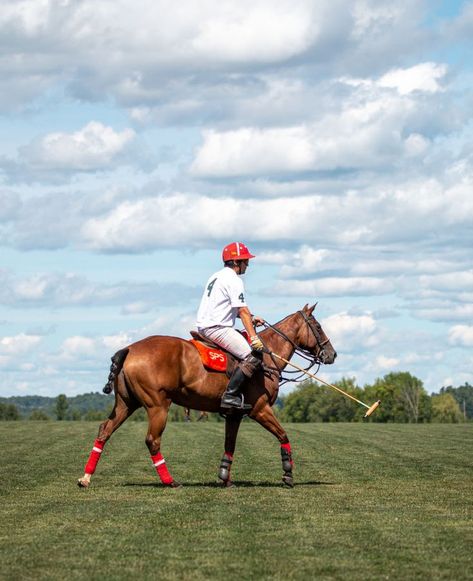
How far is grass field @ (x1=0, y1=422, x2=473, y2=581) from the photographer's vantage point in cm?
1019

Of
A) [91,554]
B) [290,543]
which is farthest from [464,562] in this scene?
[91,554]

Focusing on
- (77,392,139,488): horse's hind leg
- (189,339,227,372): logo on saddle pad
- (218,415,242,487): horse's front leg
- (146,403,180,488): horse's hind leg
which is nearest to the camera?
(146,403,180,488): horse's hind leg

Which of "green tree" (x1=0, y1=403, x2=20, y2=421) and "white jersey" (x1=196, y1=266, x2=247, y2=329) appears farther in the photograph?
"green tree" (x1=0, y1=403, x2=20, y2=421)

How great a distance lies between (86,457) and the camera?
85.4 feet

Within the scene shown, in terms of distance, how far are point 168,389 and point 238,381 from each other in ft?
3.54

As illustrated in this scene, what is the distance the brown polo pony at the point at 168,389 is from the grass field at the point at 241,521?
596 millimetres

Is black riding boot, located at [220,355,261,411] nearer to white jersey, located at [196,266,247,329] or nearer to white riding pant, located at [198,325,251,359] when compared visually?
white riding pant, located at [198,325,251,359]

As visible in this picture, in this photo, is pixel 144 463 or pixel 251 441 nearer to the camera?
pixel 144 463

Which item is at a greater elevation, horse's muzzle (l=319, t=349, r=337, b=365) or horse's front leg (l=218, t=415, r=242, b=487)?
horse's muzzle (l=319, t=349, r=337, b=365)

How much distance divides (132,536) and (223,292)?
631cm

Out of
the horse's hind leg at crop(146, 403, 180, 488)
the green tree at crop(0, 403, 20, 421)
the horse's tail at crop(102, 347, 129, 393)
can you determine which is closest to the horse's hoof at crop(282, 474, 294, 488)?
the horse's hind leg at crop(146, 403, 180, 488)

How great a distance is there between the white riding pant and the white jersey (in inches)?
3.2

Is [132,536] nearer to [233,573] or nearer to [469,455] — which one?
[233,573]

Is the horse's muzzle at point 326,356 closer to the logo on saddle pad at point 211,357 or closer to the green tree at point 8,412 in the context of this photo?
the logo on saddle pad at point 211,357
